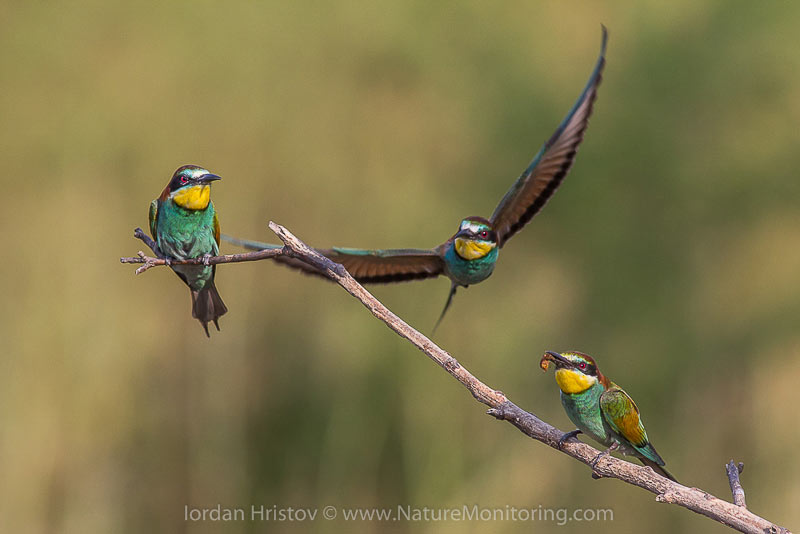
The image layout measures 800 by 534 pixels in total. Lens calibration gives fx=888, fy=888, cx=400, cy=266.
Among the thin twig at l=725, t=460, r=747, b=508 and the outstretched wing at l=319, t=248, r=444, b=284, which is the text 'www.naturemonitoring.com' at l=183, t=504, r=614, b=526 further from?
the thin twig at l=725, t=460, r=747, b=508

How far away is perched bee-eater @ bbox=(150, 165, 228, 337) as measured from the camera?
157 cm

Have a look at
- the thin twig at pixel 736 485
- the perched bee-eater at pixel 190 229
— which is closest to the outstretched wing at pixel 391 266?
the perched bee-eater at pixel 190 229

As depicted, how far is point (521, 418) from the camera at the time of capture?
51.8 inches

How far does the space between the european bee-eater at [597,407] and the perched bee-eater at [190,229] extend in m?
0.66

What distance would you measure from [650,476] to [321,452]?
2966 millimetres

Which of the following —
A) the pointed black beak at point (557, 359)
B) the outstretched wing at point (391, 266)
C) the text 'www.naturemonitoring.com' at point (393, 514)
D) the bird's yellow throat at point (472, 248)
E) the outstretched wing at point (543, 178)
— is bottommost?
the text 'www.naturemonitoring.com' at point (393, 514)

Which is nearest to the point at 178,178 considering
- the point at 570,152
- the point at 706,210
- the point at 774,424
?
the point at 570,152

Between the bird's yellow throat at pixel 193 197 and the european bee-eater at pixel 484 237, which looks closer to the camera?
the bird's yellow throat at pixel 193 197

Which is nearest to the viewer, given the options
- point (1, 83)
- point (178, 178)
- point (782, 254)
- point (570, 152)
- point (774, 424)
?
point (178, 178)

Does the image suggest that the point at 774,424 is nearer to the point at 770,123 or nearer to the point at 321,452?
the point at 770,123

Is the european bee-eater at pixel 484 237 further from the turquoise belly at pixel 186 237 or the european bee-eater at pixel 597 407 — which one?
the european bee-eater at pixel 597 407

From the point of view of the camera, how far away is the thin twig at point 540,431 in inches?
47.6

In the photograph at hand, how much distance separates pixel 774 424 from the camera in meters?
4.28

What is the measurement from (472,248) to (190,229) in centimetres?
55
